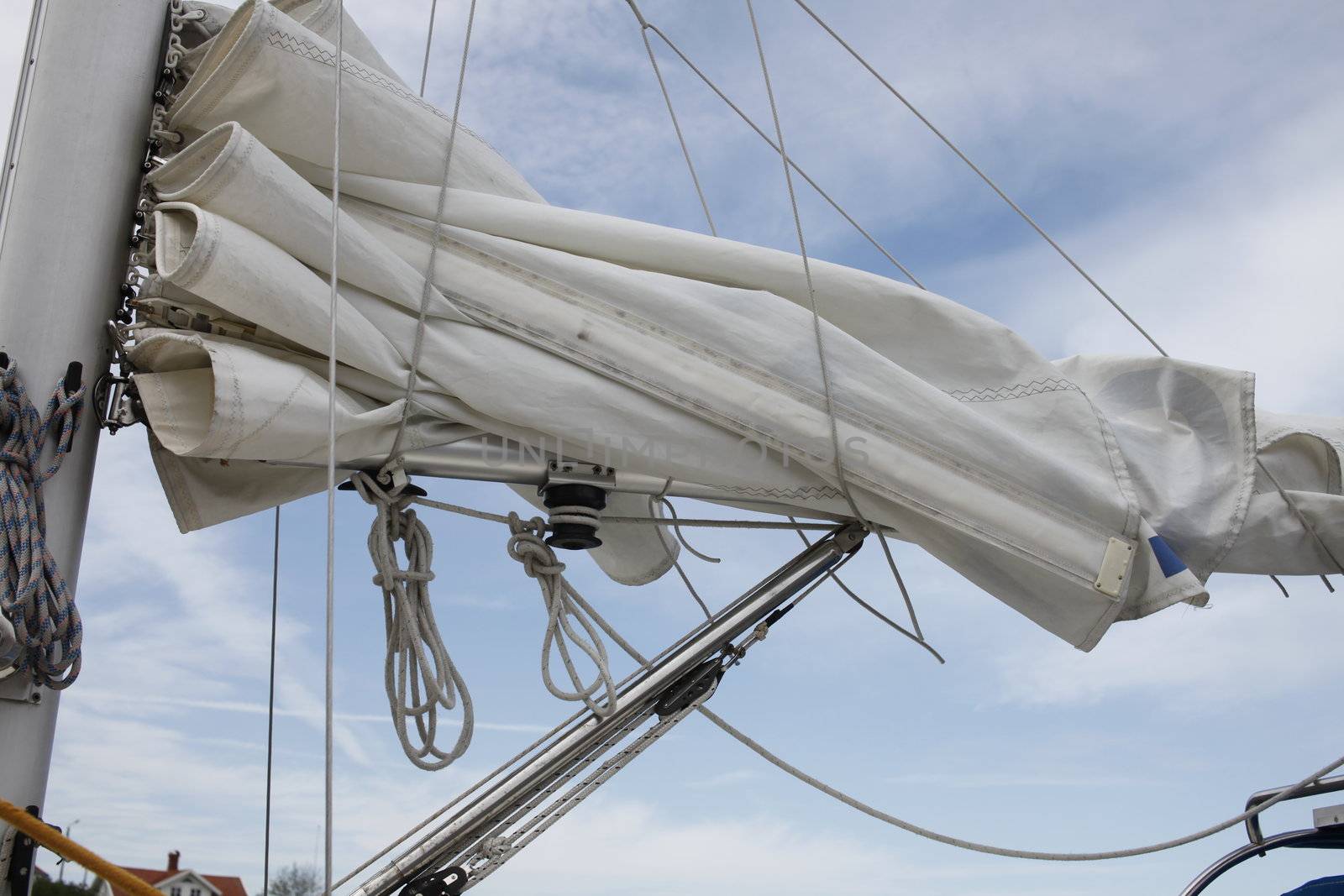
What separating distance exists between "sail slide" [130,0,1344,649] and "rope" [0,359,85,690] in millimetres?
140

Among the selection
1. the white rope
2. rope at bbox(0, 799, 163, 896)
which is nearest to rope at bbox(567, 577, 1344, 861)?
the white rope

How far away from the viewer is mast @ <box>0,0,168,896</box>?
1.72 meters

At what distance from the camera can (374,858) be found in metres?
1.76

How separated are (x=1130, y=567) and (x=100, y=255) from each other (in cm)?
174

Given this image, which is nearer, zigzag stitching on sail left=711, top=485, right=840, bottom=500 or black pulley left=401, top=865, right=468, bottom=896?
black pulley left=401, top=865, right=468, bottom=896

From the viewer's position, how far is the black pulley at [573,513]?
1907 mm

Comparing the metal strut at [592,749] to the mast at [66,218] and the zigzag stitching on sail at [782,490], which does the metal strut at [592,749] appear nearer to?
the zigzag stitching on sail at [782,490]

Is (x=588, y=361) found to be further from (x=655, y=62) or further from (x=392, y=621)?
(x=655, y=62)

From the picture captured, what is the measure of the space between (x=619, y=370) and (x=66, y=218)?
0.88 meters

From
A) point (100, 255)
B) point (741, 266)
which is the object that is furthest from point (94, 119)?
point (741, 266)

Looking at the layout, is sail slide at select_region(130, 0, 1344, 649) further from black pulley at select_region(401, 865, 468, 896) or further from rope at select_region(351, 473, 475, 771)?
black pulley at select_region(401, 865, 468, 896)

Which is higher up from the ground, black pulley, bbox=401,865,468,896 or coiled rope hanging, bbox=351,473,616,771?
coiled rope hanging, bbox=351,473,616,771

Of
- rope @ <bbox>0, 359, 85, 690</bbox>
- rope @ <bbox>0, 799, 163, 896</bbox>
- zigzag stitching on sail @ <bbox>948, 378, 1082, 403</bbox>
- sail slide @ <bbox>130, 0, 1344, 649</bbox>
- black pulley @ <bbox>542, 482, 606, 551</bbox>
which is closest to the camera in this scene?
rope @ <bbox>0, 799, 163, 896</bbox>

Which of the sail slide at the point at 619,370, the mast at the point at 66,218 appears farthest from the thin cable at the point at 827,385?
the mast at the point at 66,218
